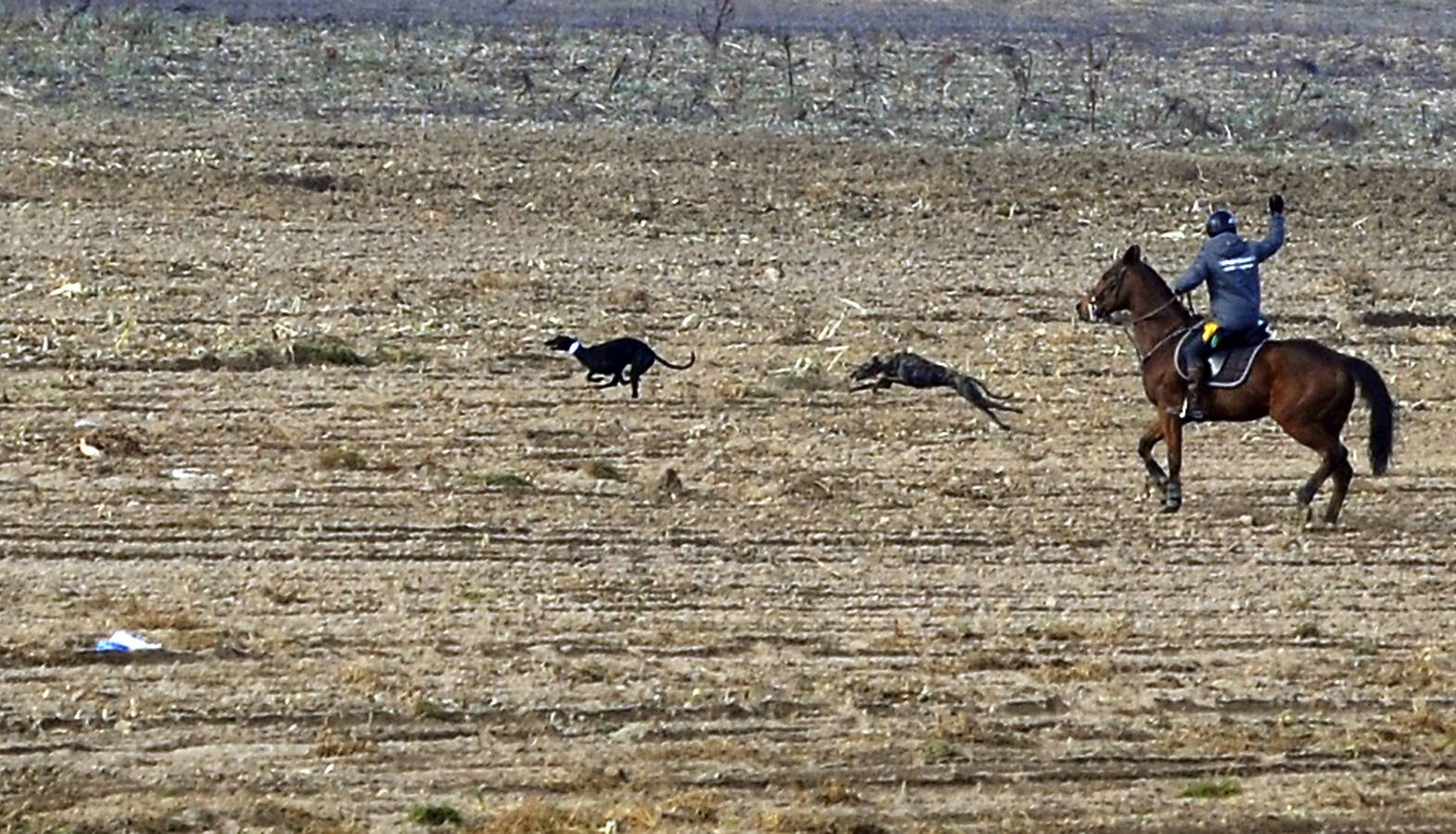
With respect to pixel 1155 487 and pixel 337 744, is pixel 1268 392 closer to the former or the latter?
pixel 1155 487

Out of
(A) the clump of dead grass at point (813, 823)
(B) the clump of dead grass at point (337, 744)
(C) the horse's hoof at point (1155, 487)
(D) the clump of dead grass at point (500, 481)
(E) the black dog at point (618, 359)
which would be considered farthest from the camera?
(E) the black dog at point (618, 359)

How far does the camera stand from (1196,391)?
14.4m

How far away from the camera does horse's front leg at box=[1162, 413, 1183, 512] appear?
46.3 feet

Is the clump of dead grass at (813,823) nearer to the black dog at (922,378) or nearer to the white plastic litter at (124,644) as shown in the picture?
the white plastic litter at (124,644)

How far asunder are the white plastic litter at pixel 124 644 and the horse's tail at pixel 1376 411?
19.9 feet

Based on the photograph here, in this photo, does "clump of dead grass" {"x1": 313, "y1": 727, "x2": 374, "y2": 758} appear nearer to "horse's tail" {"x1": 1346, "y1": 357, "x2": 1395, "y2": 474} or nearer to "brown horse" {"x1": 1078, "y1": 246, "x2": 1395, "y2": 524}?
"brown horse" {"x1": 1078, "y1": 246, "x2": 1395, "y2": 524}

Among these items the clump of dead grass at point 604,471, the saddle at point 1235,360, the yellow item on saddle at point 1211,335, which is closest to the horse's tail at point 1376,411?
the saddle at point 1235,360

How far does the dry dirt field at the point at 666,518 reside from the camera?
9508 mm

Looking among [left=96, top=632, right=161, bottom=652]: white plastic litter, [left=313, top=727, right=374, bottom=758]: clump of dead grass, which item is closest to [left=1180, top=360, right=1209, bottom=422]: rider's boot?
[left=96, top=632, right=161, bottom=652]: white plastic litter

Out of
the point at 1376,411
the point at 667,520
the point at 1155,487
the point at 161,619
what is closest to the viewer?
the point at 161,619

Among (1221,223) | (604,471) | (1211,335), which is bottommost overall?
(604,471)

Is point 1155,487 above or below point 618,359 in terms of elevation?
below

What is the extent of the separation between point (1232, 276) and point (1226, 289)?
Answer: 0.27 feet

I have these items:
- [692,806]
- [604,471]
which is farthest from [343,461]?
[692,806]
